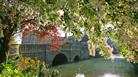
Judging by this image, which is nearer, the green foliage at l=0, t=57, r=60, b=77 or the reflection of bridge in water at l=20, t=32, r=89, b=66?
the green foliage at l=0, t=57, r=60, b=77

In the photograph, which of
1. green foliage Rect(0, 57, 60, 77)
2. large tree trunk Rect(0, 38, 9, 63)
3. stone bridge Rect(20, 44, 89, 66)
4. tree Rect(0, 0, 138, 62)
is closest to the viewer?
tree Rect(0, 0, 138, 62)

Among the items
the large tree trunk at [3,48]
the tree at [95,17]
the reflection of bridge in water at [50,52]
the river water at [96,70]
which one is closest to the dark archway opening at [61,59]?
the reflection of bridge in water at [50,52]

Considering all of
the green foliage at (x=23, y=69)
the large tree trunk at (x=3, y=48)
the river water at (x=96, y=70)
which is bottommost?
the river water at (x=96, y=70)

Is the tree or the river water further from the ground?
the tree

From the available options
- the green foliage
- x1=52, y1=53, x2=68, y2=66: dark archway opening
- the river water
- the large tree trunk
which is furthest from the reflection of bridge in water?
the large tree trunk

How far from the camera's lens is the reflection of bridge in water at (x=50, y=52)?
56.4 metres

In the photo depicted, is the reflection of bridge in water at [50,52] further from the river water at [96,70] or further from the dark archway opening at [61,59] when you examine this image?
the river water at [96,70]

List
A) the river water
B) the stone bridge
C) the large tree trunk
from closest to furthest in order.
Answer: the large tree trunk → the river water → the stone bridge

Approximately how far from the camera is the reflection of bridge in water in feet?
185

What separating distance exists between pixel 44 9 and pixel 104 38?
1274 millimetres

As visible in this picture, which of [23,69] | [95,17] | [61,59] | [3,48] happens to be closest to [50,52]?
[61,59]

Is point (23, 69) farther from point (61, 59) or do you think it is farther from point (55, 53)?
point (61, 59)

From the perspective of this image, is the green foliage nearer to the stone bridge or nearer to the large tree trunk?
the large tree trunk

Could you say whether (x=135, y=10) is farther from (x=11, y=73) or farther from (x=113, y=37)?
(x=11, y=73)
